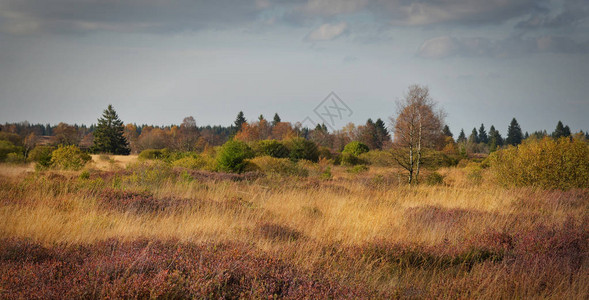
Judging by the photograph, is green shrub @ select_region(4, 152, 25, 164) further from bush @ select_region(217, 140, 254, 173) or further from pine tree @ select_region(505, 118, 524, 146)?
pine tree @ select_region(505, 118, 524, 146)

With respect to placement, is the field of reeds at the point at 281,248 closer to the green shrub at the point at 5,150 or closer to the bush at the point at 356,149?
the green shrub at the point at 5,150

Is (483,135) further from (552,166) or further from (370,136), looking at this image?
(552,166)

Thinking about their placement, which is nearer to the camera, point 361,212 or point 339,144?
point 361,212

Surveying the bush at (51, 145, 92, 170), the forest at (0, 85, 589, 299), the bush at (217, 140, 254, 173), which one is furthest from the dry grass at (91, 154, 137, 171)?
the forest at (0, 85, 589, 299)

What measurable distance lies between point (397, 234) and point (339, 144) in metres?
69.8

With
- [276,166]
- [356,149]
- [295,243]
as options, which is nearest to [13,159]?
[276,166]

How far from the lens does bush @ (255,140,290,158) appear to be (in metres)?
32.1

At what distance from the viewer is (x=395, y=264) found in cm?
448

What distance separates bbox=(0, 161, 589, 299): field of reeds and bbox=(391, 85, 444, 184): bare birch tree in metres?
6.79

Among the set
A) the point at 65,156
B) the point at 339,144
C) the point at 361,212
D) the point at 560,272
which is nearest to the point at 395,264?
the point at 560,272

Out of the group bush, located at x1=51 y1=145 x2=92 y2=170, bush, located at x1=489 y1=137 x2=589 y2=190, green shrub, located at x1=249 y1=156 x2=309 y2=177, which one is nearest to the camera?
bush, located at x1=489 y1=137 x2=589 y2=190

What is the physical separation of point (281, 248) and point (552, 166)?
421 inches

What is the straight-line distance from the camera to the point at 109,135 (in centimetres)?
5666

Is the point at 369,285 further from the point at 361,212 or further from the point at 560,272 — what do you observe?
the point at 361,212
